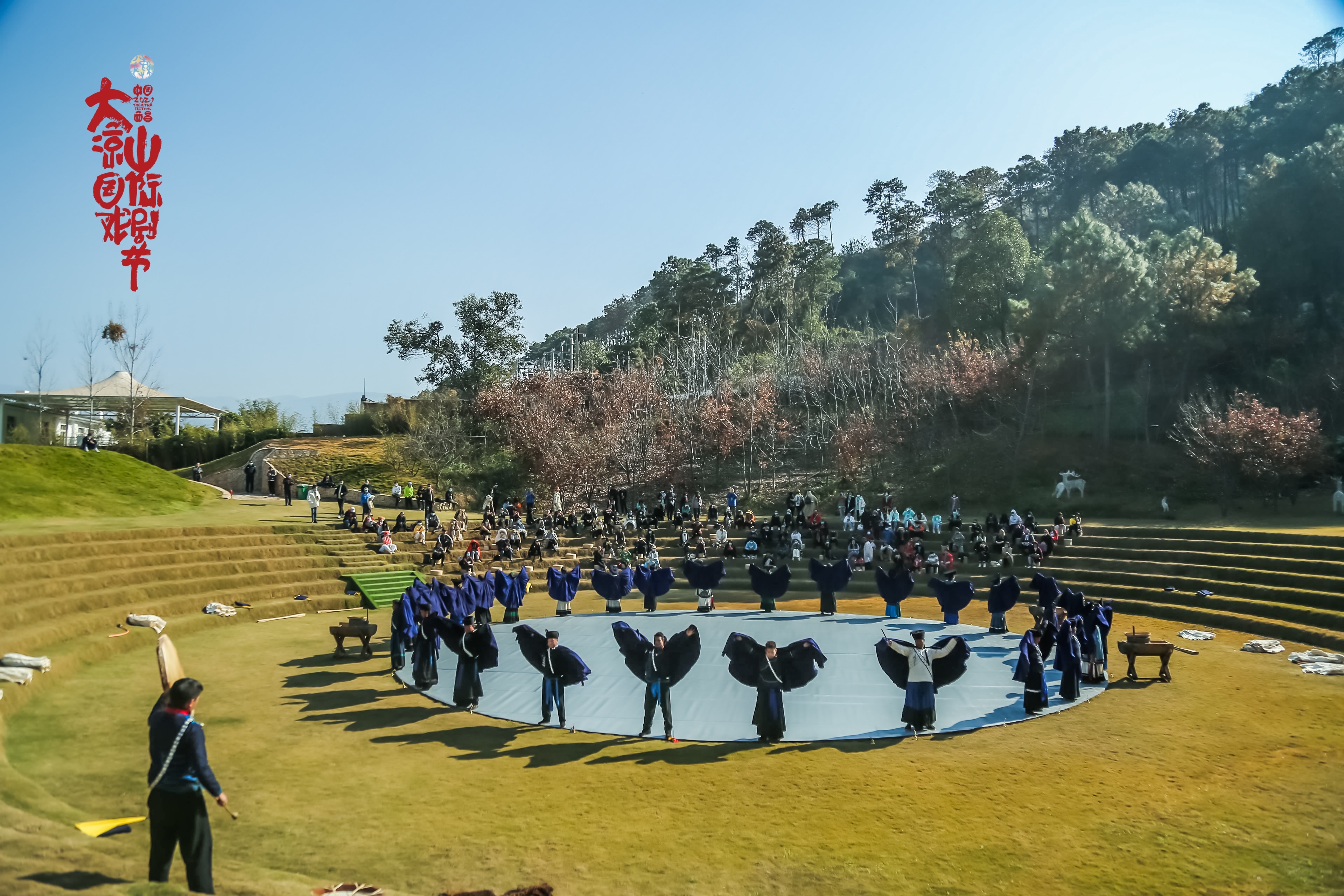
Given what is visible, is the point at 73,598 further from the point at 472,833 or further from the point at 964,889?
the point at 964,889

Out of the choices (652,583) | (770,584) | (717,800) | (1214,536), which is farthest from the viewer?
(1214,536)

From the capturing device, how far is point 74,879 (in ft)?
18.0

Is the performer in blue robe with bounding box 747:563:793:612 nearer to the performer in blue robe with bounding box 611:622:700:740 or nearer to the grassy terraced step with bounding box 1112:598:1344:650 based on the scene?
the grassy terraced step with bounding box 1112:598:1344:650

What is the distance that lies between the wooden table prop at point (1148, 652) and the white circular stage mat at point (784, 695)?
836 mm

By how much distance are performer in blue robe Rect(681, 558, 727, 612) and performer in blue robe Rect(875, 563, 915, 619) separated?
13.0ft

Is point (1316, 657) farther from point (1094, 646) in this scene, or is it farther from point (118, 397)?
point (118, 397)

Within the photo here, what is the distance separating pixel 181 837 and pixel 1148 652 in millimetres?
13179

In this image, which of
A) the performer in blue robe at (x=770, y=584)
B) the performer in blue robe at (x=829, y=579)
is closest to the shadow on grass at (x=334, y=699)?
the performer in blue robe at (x=770, y=584)

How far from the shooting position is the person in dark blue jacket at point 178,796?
584cm

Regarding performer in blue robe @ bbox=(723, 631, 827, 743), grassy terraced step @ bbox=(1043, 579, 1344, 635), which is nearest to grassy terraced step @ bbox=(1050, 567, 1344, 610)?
grassy terraced step @ bbox=(1043, 579, 1344, 635)

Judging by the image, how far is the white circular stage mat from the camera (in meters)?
11.4

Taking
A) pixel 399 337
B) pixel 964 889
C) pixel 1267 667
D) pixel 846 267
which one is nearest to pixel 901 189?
pixel 846 267

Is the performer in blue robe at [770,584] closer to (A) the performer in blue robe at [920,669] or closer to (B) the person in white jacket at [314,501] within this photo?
(A) the performer in blue robe at [920,669]

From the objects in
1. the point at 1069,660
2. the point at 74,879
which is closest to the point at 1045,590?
the point at 1069,660
